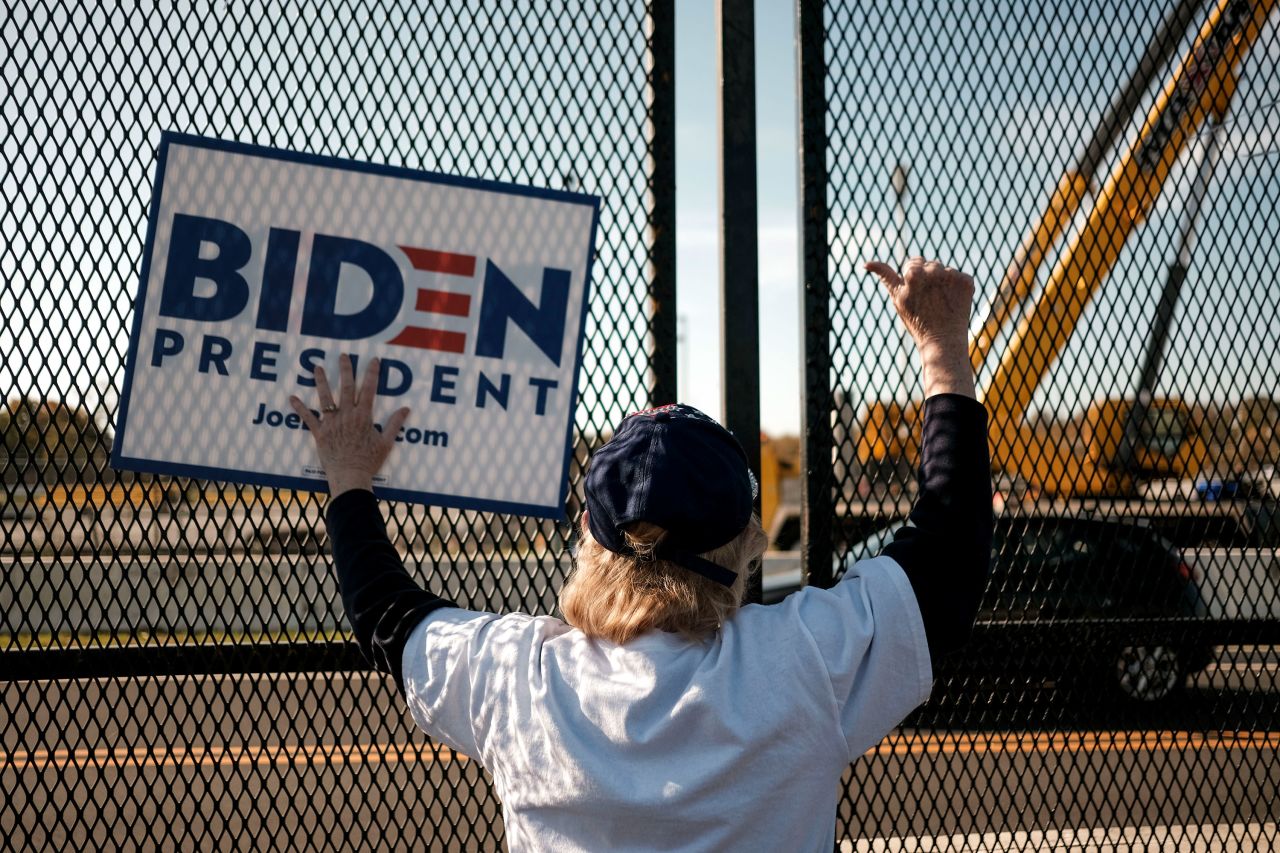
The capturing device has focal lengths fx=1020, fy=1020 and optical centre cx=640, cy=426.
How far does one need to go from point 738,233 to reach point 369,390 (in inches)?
26.4

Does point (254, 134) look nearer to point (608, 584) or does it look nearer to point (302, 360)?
point (302, 360)

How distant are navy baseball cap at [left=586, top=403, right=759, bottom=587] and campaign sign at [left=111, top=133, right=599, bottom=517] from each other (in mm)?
493

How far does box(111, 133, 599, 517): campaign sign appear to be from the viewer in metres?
1.55

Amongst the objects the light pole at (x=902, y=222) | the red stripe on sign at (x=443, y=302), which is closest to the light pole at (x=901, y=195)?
the light pole at (x=902, y=222)

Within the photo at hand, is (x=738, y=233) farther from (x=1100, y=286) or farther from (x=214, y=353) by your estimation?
(x=214, y=353)

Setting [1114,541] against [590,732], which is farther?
[1114,541]

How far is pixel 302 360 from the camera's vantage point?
1560 millimetres

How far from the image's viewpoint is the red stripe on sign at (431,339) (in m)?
1.58

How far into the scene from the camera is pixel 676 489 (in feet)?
3.57

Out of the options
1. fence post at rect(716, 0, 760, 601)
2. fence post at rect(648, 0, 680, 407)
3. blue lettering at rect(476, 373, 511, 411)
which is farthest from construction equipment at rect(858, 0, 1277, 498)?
blue lettering at rect(476, 373, 511, 411)

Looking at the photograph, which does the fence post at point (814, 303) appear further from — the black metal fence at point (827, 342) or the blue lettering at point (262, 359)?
the blue lettering at point (262, 359)

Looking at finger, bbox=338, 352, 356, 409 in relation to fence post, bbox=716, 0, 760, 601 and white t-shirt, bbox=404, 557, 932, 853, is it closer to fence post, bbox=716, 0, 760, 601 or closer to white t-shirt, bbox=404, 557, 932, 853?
white t-shirt, bbox=404, 557, 932, 853

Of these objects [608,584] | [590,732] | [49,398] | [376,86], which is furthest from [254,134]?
[590,732]

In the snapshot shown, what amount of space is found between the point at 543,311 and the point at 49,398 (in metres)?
0.77
